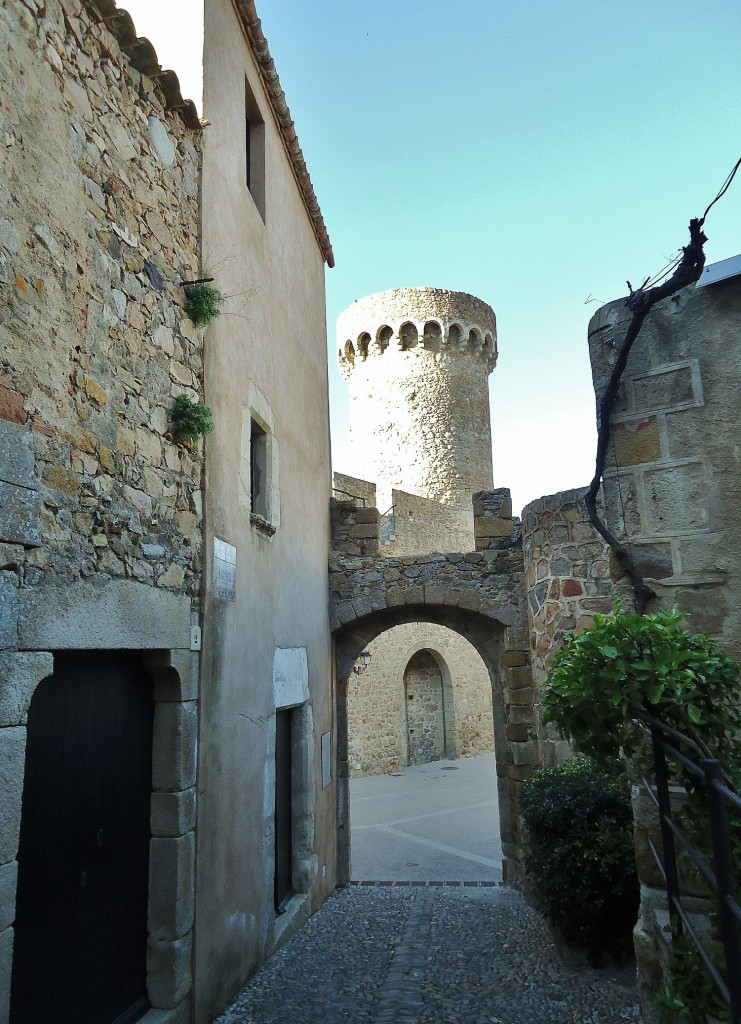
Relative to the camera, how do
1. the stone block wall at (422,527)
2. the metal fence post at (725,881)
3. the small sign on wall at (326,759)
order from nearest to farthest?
the metal fence post at (725,881) → the small sign on wall at (326,759) → the stone block wall at (422,527)

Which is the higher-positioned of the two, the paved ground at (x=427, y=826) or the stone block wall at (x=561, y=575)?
the stone block wall at (x=561, y=575)

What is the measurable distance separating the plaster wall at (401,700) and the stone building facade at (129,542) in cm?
864

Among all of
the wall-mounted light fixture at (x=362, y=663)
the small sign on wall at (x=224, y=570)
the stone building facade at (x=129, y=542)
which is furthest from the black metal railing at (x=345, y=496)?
the small sign on wall at (x=224, y=570)

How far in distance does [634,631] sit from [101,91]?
3605mm

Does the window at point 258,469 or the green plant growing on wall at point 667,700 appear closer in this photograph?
the green plant growing on wall at point 667,700

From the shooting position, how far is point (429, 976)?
4688mm

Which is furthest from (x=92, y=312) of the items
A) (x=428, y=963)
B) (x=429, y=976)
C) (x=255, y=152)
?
(x=428, y=963)

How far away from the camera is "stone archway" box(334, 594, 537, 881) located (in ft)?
23.7

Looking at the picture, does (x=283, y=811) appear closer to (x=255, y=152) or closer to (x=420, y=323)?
(x=255, y=152)

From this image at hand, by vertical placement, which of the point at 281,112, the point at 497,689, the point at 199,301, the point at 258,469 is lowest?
the point at 497,689

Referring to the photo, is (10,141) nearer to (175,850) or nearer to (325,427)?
(175,850)

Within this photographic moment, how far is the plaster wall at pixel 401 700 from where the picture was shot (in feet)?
46.2

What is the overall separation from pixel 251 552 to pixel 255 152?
12.2 ft

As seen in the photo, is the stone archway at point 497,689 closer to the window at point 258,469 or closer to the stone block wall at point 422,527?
the window at point 258,469
